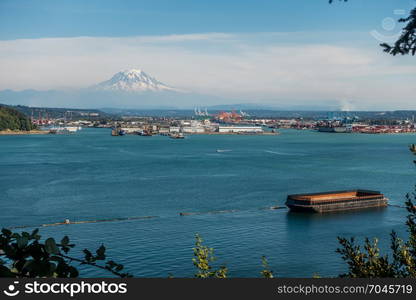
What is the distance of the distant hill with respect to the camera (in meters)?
31.3

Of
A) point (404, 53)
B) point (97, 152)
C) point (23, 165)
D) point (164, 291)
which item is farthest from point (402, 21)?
point (97, 152)

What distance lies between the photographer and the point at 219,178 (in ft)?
38.8

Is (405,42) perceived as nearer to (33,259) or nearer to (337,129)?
(33,259)

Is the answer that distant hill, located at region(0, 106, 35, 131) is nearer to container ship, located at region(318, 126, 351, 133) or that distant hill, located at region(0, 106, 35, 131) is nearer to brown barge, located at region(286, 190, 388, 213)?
container ship, located at region(318, 126, 351, 133)

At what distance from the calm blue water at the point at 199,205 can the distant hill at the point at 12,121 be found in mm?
15685

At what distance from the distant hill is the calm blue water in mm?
15685

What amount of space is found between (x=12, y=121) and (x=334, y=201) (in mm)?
26669

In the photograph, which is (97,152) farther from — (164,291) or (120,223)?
(164,291)

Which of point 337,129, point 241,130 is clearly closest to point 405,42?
point 241,130

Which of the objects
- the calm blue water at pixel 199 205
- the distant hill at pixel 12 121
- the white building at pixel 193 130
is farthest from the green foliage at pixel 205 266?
the white building at pixel 193 130

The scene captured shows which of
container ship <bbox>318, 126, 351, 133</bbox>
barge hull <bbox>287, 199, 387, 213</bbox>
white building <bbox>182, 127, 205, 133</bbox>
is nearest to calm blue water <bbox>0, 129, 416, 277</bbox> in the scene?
barge hull <bbox>287, 199, 387, 213</bbox>

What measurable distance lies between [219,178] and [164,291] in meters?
11.1

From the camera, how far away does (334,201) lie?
8.30 metres

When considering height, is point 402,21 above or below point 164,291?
above
